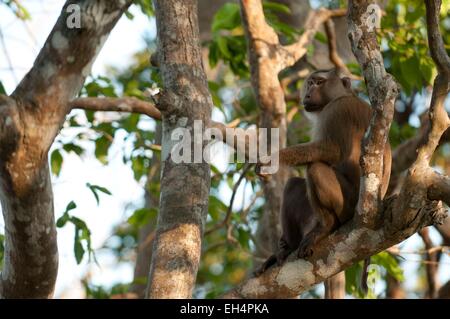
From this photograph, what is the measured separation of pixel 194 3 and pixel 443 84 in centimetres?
203

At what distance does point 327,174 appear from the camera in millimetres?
6574

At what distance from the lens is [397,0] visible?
1026 cm

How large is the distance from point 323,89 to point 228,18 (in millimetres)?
1570

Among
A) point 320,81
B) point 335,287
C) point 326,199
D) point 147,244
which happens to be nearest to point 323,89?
point 320,81

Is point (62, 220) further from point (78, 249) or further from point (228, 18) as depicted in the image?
point (228, 18)

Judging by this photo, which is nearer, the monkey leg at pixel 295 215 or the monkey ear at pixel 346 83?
the monkey leg at pixel 295 215

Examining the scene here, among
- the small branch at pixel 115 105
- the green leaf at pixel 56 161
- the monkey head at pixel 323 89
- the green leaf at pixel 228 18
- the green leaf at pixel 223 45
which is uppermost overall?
the green leaf at pixel 228 18

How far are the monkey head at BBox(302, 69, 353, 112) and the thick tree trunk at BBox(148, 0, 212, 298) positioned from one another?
7.77 feet

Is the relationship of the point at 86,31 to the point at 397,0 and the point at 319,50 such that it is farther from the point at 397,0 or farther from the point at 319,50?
the point at 319,50

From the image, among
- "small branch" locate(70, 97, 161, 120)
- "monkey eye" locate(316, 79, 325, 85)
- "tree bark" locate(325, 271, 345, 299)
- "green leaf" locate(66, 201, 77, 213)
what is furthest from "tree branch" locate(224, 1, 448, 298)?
"monkey eye" locate(316, 79, 325, 85)

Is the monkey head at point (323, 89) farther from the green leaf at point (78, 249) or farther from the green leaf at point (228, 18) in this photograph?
the green leaf at point (78, 249)

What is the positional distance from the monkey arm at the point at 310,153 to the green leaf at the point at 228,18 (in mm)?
2325

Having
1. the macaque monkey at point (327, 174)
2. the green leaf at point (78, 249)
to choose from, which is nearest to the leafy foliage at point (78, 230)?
the green leaf at point (78, 249)

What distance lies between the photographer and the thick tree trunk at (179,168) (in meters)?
4.81
